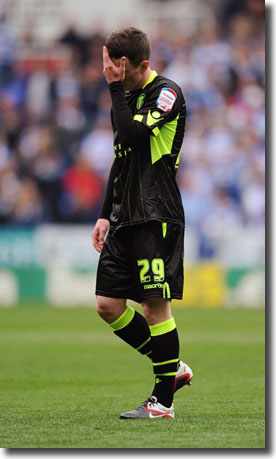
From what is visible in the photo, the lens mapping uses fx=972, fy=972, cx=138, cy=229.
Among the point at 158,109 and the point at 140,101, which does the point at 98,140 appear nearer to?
the point at 140,101

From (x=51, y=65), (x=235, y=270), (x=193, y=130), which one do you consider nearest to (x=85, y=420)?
(x=235, y=270)

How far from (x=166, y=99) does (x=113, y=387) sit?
8.36ft

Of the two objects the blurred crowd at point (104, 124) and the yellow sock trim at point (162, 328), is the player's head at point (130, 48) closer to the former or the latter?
the yellow sock trim at point (162, 328)

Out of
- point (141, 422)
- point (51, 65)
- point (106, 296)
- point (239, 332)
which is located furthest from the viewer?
point (51, 65)

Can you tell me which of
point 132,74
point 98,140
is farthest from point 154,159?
point 98,140

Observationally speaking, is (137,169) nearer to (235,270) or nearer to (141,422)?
(141,422)

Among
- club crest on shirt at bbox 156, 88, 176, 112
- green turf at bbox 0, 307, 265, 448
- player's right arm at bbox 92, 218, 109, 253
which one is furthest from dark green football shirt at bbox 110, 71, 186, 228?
green turf at bbox 0, 307, 265, 448

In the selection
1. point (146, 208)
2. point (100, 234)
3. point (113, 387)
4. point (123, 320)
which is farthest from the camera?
point (113, 387)

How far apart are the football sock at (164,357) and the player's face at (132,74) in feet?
4.25

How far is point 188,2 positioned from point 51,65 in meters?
3.32

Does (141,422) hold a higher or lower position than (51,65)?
lower

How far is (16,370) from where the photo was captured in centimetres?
802

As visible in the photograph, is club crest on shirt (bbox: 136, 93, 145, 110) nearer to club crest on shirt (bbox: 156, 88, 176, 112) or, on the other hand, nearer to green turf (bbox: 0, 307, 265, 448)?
club crest on shirt (bbox: 156, 88, 176, 112)

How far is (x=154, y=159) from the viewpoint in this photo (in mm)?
5242
